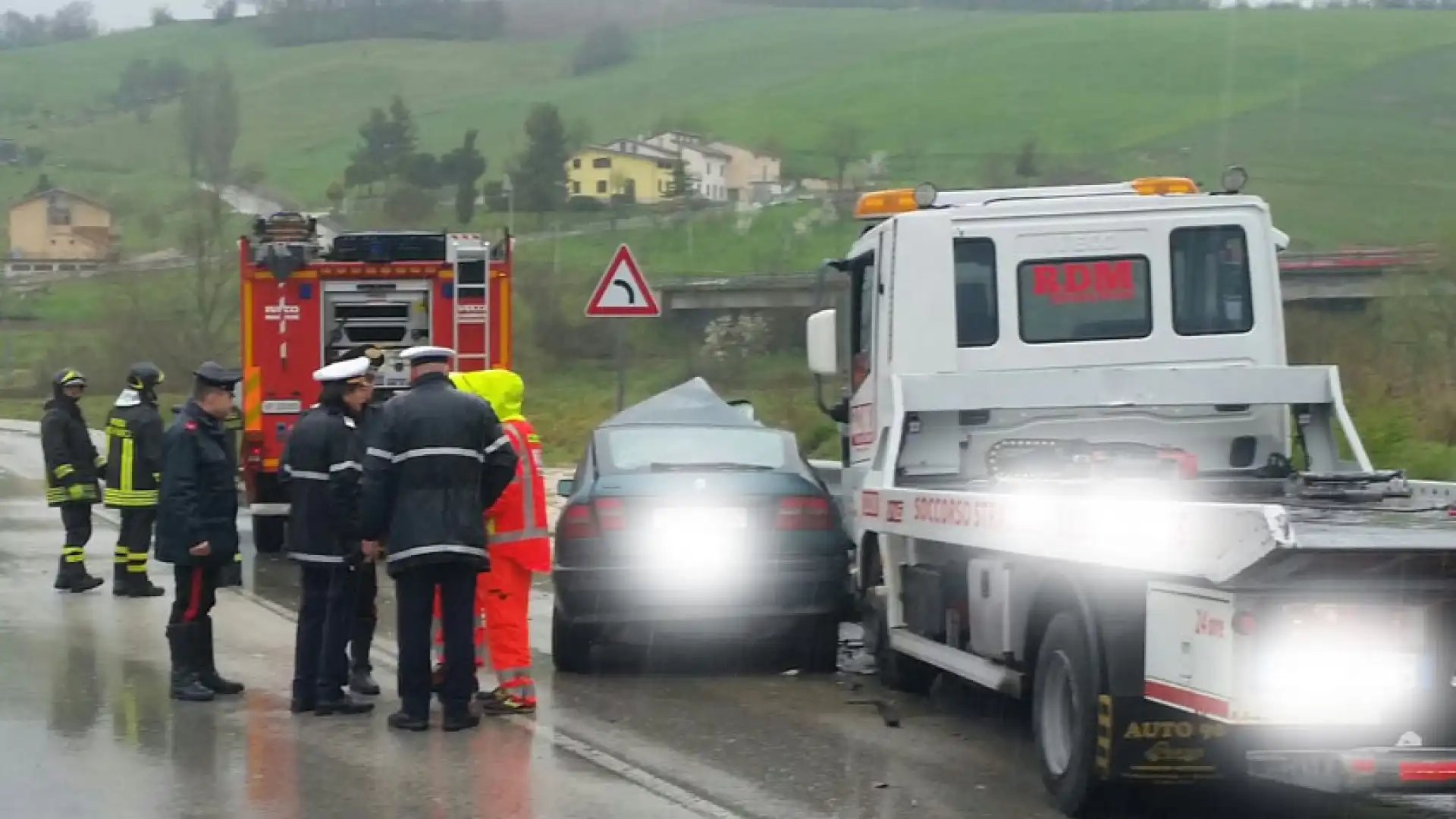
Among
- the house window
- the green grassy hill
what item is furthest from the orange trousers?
the house window

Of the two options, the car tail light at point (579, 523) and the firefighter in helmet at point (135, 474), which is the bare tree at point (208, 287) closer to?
the firefighter in helmet at point (135, 474)

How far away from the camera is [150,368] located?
14.8 m

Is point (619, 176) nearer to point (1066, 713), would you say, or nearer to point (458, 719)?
point (458, 719)

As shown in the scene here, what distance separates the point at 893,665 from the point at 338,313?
31.8 feet

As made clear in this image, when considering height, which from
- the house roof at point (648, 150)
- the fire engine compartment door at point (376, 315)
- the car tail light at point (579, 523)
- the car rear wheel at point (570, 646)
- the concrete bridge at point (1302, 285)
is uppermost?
the house roof at point (648, 150)

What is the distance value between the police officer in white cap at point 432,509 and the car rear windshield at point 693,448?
1724 millimetres

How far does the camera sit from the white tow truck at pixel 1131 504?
6.04m

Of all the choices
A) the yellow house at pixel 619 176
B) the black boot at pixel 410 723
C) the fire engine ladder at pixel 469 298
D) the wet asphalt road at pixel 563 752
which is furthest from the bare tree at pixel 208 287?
the black boot at pixel 410 723

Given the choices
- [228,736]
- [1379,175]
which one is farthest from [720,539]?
[1379,175]

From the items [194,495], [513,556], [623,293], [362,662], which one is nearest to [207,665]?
[362,662]

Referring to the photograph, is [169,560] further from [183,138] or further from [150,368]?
[183,138]

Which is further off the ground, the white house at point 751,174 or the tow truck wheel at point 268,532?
the white house at point 751,174

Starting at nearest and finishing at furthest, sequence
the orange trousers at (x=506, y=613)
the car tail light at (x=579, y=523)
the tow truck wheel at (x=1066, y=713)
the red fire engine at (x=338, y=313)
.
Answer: the tow truck wheel at (x=1066, y=713) < the orange trousers at (x=506, y=613) < the car tail light at (x=579, y=523) < the red fire engine at (x=338, y=313)

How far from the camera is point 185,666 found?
10078 mm
